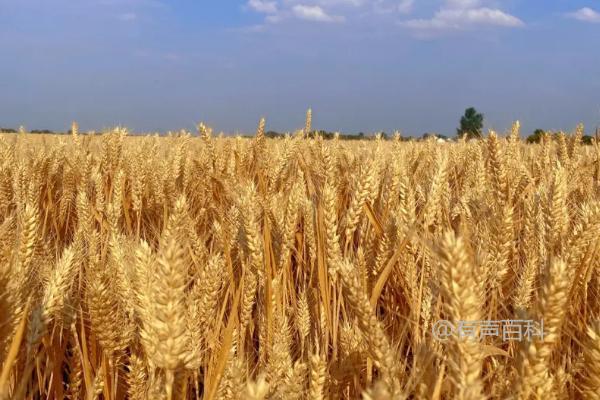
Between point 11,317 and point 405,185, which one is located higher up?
point 405,185

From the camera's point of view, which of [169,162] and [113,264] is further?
[169,162]

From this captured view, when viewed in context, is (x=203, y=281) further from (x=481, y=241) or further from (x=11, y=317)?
(x=481, y=241)

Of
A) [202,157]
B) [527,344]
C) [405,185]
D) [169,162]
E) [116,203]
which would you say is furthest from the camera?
[202,157]

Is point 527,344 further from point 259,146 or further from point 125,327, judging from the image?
point 259,146

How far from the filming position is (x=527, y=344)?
24.5 inches

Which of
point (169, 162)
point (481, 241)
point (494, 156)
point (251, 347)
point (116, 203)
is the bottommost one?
point (251, 347)

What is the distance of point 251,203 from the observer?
1147 millimetres

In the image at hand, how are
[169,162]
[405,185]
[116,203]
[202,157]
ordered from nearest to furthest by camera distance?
1. [405,185]
2. [116,203]
3. [169,162]
4. [202,157]

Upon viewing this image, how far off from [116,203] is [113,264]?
1.99ft

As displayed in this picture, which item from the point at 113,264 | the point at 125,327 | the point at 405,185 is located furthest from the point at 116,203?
the point at 405,185

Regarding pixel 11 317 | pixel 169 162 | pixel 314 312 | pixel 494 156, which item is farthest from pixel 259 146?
pixel 11 317

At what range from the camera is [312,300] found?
1401 mm

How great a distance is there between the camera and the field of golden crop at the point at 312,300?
0.64 meters

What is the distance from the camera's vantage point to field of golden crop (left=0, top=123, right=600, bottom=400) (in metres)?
0.64
